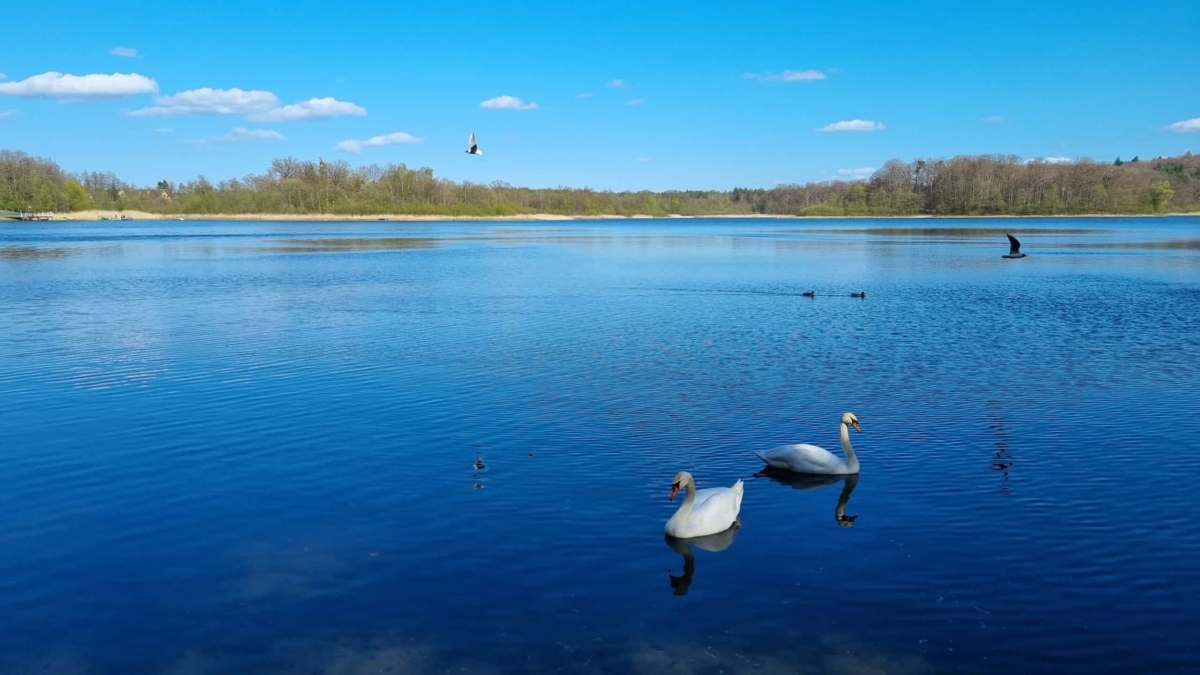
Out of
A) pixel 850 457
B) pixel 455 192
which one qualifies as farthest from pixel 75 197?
pixel 850 457

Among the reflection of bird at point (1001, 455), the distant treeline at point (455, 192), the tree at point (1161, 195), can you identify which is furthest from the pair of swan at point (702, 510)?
the tree at point (1161, 195)

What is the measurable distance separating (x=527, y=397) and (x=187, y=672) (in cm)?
869

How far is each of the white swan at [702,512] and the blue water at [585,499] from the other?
0.21 meters

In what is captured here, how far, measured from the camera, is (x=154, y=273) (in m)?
40.6

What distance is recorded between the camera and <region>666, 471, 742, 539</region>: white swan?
8.55m

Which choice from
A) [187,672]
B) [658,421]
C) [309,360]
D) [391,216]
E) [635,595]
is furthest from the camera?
[391,216]

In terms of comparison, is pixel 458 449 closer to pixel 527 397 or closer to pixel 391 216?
pixel 527 397

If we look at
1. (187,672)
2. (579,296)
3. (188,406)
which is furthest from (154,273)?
(187,672)

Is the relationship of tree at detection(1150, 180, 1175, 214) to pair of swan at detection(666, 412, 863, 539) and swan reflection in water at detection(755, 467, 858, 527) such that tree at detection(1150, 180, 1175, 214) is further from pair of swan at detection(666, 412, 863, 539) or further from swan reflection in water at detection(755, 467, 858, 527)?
pair of swan at detection(666, 412, 863, 539)

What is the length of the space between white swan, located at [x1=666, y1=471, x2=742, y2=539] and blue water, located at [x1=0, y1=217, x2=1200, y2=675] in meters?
0.21

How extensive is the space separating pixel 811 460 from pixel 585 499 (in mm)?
2742

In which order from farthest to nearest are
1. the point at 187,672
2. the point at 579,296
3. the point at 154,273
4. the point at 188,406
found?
1. the point at 154,273
2. the point at 579,296
3. the point at 188,406
4. the point at 187,672

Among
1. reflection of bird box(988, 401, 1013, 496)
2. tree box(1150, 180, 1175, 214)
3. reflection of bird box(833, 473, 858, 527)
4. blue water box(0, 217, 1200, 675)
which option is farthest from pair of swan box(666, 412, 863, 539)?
tree box(1150, 180, 1175, 214)

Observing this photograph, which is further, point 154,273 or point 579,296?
point 154,273
